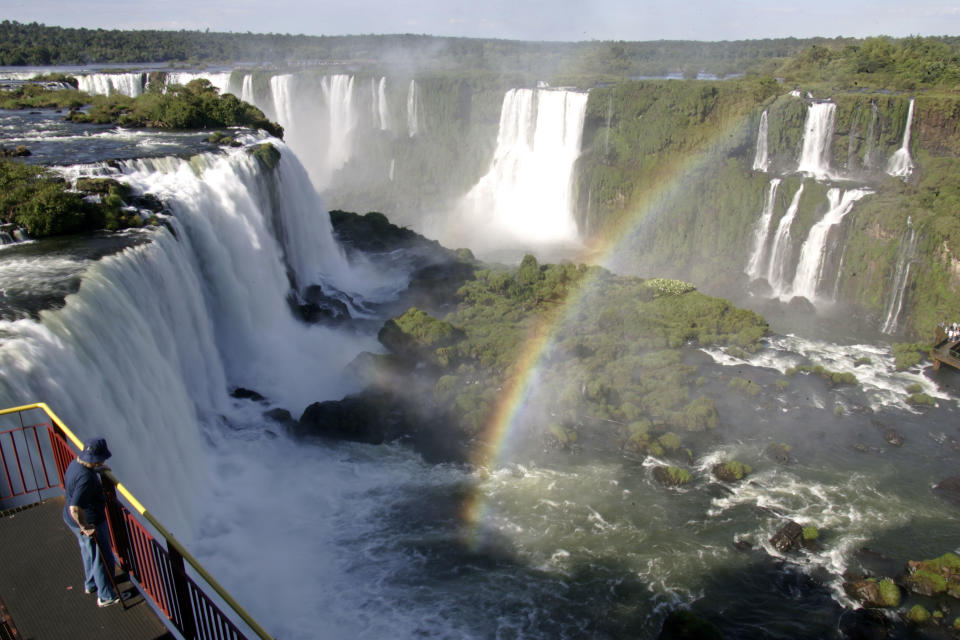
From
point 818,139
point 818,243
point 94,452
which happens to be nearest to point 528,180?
point 818,139

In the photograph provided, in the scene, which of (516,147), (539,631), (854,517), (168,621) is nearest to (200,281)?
(539,631)

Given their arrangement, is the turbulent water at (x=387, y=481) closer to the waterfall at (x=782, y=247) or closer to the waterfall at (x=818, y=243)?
the waterfall at (x=818, y=243)

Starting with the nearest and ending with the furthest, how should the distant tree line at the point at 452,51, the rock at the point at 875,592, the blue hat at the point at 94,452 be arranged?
the blue hat at the point at 94,452 → the rock at the point at 875,592 → the distant tree line at the point at 452,51

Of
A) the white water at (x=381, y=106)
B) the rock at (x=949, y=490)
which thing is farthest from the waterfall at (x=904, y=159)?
the white water at (x=381, y=106)

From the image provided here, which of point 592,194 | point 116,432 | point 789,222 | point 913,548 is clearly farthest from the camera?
point 592,194

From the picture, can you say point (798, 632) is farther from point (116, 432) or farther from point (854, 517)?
point (116, 432)

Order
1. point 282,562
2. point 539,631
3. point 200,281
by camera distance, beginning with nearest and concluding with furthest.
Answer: point 539,631 < point 282,562 < point 200,281
